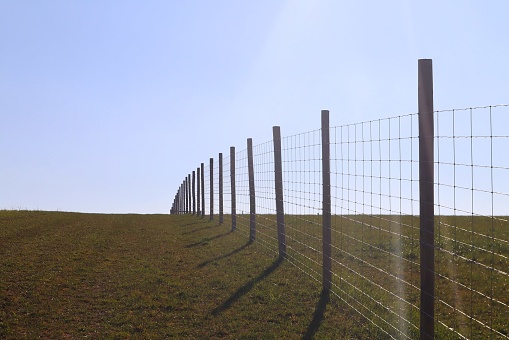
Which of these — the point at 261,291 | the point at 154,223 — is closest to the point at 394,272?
the point at 261,291

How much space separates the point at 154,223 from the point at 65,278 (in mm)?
12948

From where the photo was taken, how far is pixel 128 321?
9.48 m

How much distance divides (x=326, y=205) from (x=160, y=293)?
3116 mm

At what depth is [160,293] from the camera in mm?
11188

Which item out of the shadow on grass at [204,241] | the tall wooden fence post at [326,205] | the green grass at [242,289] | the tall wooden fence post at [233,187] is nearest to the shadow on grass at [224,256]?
the green grass at [242,289]

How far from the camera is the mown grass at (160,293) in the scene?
8969 mm

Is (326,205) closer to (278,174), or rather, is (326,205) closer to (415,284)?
(415,284)

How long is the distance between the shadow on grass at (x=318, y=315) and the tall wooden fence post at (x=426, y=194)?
1.68 metres

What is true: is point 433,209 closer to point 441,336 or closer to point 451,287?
point 441,336

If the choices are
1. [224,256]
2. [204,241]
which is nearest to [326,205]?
[224,256]

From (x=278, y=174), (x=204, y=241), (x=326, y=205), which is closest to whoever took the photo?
(x=326, y=205)

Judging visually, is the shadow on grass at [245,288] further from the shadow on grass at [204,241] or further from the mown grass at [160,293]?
the shadow on grass at [204,241]

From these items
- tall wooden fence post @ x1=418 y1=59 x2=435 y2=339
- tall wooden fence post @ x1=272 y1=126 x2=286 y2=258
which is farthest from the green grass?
tall wooden fence post @ x1=272 y1=126 x2=286 y2=258

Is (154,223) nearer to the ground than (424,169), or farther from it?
nearer to the ground
